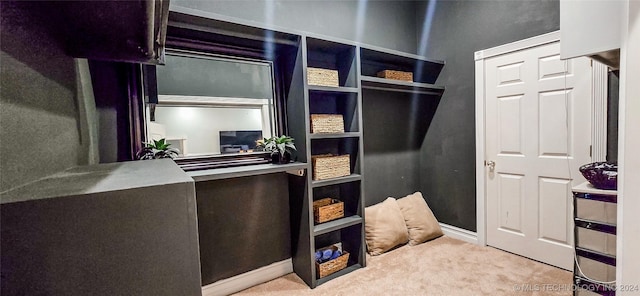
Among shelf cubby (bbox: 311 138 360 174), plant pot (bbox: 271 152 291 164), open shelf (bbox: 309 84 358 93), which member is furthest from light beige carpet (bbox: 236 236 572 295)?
open shelf (bbox: 309 84 358 93)

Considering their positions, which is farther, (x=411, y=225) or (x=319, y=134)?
(x=411, y=225)

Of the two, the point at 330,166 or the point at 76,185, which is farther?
the point at 330,166

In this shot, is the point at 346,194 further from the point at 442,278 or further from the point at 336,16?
the point at 336,16

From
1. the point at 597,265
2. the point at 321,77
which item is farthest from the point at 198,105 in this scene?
the point at 597,265

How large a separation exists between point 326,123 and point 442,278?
1.58m

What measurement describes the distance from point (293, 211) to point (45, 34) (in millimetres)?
1902

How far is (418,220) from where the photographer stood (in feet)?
9.82

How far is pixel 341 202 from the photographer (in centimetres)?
254

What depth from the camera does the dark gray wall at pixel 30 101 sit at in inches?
26.6

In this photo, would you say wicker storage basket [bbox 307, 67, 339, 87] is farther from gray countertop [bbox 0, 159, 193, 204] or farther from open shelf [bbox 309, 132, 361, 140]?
gray countertop [bbox 0, 159, 193, 204]

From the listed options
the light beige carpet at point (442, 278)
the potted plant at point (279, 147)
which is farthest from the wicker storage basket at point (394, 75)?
the light beige carpet at point (442, 278)

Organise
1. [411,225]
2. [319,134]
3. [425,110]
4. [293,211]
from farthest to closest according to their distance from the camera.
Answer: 1. [425,110]
2. [411,225]
3. [293,211]
4. [319,134]

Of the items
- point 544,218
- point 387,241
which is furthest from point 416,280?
point 544,218

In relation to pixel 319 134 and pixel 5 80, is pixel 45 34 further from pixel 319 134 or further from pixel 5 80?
pixel 319 134
